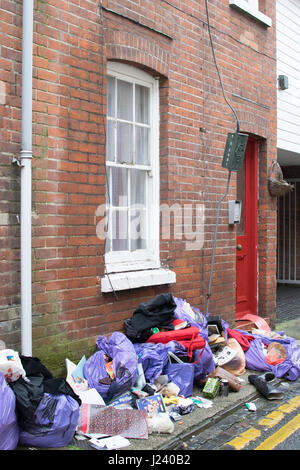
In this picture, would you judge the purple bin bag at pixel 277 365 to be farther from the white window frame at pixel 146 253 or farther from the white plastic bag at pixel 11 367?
the white plastic bag at pixel 11 367

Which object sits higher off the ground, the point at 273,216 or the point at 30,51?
the point at 30,51

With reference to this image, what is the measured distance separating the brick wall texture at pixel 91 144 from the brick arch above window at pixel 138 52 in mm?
12

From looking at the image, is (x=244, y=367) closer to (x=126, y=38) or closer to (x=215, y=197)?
(x=215, y=197)

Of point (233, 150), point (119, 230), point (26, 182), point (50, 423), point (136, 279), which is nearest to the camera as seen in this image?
point (50, 423)

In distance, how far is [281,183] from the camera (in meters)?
8.71

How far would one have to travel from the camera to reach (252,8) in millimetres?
8242

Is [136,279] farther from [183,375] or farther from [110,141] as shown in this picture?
[110,141]

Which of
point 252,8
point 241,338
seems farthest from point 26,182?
point 252,8

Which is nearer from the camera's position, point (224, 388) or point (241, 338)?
point (224, 388)

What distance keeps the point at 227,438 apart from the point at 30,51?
3.81 m

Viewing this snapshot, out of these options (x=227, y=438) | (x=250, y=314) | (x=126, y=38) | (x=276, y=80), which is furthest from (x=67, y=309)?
(x=276, y=80)

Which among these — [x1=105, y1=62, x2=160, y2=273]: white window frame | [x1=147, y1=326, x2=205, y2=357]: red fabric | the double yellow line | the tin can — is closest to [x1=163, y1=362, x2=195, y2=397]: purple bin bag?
[x1=147, y1=326, x2=205, y2=357]: red fabric


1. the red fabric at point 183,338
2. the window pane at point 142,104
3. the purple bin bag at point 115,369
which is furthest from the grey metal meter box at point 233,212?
the purple bin bag at point 115,369

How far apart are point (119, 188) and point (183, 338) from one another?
1.86 m
